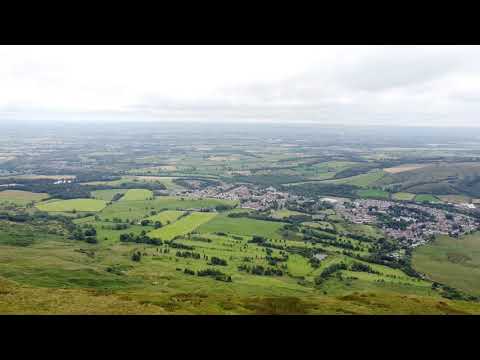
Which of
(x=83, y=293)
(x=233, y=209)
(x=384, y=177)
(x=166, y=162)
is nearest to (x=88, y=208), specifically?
(x=233, y=209)

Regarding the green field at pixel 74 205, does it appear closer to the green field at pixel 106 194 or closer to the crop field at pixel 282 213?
the green field at pixel 106 194

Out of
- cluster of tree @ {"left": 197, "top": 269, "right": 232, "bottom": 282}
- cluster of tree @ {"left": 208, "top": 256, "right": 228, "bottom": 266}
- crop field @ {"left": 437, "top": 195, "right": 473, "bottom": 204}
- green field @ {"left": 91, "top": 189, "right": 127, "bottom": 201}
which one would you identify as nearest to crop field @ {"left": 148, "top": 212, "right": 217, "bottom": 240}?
cluster of tree @ {"left": 208, "top": 256, "right": 228, "bottom": 266}

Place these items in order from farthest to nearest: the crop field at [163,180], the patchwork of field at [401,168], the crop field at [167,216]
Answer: the patchwork of field at [401,168] → the crop field at [163,180] → the crop field at [167,216]

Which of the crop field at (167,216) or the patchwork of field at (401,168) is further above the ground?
the patchwork of field at (401,168)

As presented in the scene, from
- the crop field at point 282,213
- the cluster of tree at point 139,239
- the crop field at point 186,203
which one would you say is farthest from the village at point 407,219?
the cluster of tree at point 139,239

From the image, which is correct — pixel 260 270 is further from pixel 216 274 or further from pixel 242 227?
pixel 242 227
